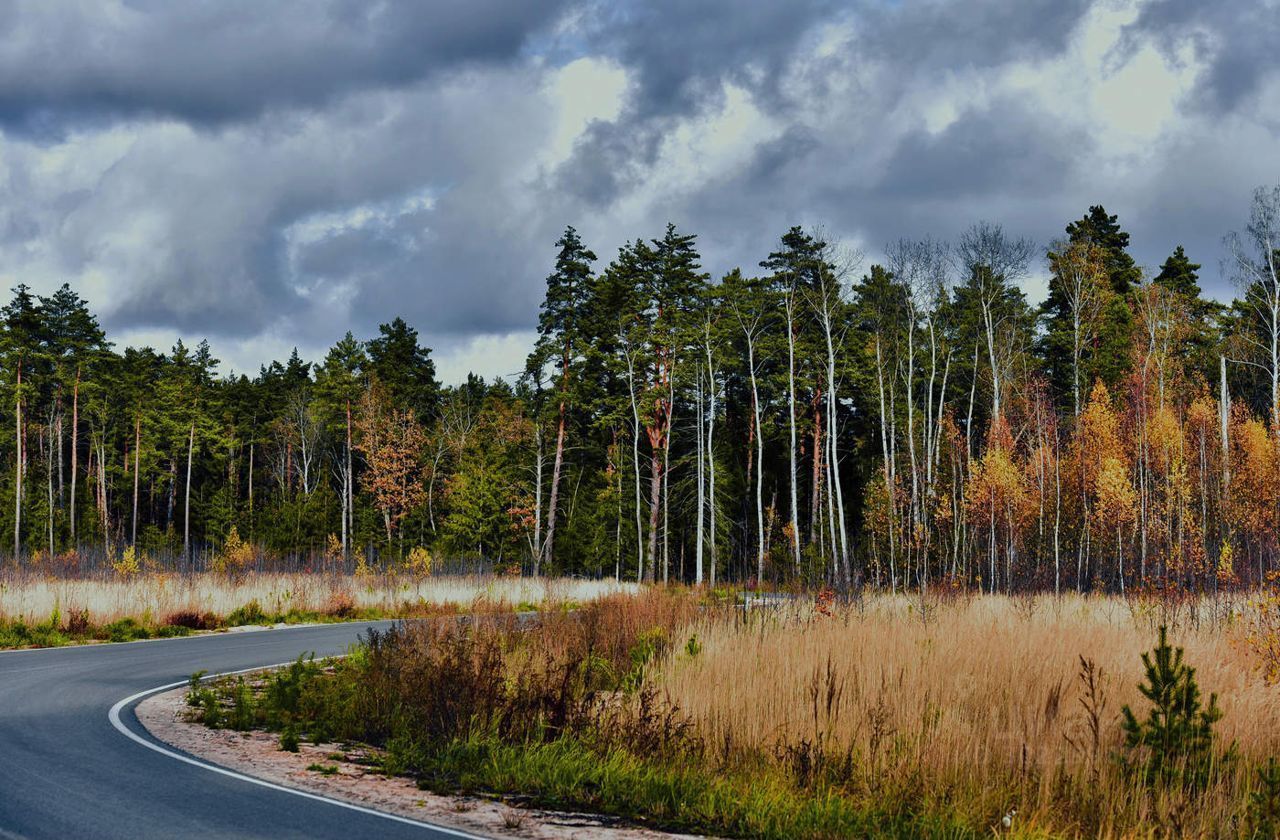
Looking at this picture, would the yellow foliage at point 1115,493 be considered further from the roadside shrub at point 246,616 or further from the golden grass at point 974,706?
the roadside shrub at point 246,616

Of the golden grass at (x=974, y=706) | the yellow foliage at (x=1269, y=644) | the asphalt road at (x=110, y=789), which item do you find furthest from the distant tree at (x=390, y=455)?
Result: the yellow foliage at (x=1269, y=644)

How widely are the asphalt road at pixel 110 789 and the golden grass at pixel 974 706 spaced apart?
3738 mm

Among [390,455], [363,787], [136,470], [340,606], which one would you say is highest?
[390,455]

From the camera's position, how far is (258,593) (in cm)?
2695

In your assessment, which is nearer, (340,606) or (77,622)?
(77,622)

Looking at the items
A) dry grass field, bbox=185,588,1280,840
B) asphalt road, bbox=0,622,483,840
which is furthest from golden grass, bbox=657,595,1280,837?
asphalt road, bbox=0,622,483,840

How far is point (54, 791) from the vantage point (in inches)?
319

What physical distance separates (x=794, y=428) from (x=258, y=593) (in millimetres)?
25299

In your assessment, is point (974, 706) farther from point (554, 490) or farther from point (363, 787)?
A: point (554, 490)

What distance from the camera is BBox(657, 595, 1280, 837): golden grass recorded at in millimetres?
7352

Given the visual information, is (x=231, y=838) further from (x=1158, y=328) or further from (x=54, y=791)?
(x=1158, y=328)

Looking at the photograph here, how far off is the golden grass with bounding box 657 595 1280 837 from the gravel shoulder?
80.8 inches

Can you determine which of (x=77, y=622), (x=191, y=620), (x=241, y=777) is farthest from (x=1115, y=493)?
(x=241, y=777)

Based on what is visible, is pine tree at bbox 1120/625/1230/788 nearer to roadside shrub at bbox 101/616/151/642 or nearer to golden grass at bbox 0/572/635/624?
golden grass at bbox 0/572/635/624
